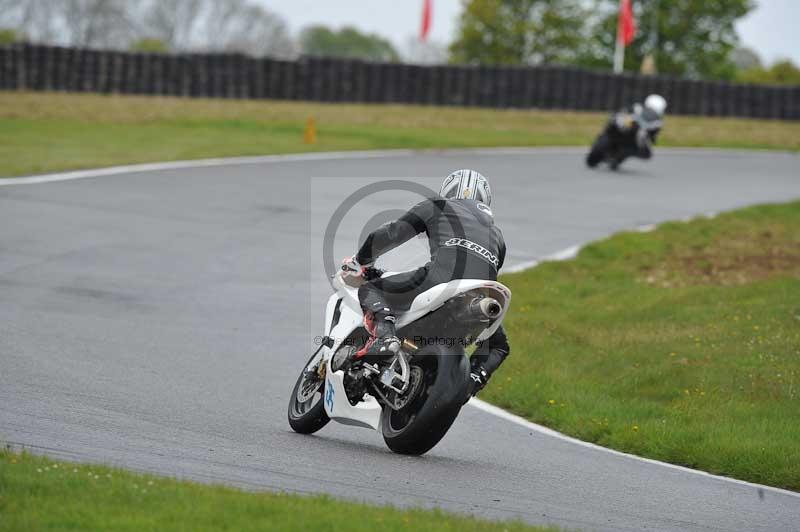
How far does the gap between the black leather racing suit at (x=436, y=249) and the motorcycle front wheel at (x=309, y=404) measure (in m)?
0.72

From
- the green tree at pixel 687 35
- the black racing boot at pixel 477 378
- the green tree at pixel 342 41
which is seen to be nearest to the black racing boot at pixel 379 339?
the black racing boot at pixel 477 378

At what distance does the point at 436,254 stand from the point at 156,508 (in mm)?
2404

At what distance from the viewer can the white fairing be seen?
661cm

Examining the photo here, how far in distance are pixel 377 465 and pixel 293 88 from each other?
29315 mm

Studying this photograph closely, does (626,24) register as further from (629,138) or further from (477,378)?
(477,378)

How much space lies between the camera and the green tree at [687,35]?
7269 centimetres

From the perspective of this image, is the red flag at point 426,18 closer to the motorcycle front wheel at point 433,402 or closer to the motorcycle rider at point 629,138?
the motorcycle rider at point 629,138

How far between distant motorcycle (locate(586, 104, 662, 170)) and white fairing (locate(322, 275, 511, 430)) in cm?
1787

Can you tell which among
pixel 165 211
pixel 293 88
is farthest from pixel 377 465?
pixel 293 88

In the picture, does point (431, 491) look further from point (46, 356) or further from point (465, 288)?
point (46, 356)

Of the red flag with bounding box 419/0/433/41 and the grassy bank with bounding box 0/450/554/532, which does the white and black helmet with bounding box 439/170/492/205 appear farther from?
the red flag with bounding box 419/0/433/41

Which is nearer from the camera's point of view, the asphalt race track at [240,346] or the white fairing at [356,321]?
the asphalt race track at [240,346]

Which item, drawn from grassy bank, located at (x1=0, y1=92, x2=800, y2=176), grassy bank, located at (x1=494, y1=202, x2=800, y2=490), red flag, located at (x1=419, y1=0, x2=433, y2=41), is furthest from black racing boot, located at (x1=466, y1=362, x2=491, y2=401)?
red flag, located at (x1=419, y1=0, x2=433, y2=41)

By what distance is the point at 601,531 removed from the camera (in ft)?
19.2
